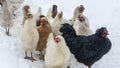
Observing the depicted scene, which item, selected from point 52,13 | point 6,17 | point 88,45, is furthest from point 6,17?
point 88,45

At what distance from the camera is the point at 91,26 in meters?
11.1

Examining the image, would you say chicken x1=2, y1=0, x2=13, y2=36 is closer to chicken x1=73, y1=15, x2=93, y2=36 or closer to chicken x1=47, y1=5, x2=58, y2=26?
chicken x1=47, y1=5, x2=58, y2=26

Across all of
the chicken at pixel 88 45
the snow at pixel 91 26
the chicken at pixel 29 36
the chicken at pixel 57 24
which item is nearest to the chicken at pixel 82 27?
the chicken at pixel 57 24

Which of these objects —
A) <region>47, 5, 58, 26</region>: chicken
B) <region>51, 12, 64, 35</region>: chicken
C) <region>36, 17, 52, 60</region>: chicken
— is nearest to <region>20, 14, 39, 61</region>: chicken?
<region>36, 17, 52, 60</region>: chicken

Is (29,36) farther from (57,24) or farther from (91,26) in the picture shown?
(91,26)

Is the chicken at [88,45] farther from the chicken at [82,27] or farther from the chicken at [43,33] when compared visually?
the chicken at [82,27]

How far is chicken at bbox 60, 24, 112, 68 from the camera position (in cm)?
824

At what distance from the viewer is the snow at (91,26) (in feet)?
28.6

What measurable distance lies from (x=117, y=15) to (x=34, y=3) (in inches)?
117

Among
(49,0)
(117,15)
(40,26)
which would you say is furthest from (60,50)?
(49,0)

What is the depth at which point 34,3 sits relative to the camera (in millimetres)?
12727

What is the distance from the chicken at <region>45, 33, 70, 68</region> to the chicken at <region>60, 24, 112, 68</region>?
423mm

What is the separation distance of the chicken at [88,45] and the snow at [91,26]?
604mm

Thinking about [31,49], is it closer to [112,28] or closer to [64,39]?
[64,39]
